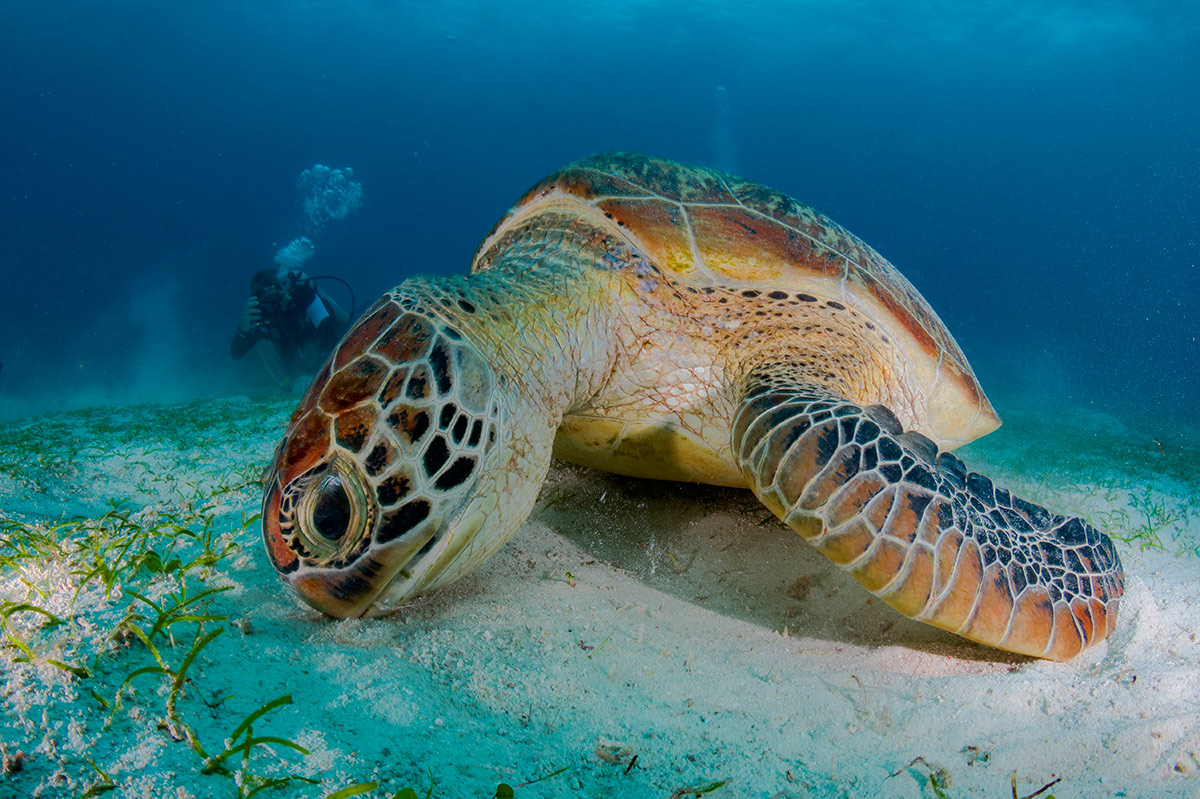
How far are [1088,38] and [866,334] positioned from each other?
47.4 meters

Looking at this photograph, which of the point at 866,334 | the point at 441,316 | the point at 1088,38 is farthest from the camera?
the point at 1088,38

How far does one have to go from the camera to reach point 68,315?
41625 millimetres

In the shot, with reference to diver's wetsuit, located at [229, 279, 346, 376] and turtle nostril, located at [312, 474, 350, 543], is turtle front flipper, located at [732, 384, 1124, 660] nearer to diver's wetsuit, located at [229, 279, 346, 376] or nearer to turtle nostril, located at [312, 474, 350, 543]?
turtle nostril, located at [312, 474, 350, 543]

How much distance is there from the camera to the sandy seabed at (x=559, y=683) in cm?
92

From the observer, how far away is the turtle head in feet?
4.37

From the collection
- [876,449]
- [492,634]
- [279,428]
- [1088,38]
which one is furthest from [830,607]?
[1088,38]

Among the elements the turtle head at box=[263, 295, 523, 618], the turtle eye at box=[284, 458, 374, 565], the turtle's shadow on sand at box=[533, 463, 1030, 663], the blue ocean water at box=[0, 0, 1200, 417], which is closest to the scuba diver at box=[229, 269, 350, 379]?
the turtle's shadow on sand at box=[533, 463, 1030, 663]

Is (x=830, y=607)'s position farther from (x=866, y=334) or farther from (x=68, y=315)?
(x=68, y=315)

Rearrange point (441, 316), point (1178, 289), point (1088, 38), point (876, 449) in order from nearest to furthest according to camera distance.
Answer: point (441, 316) → point (876, 449) → point (1088, 38) → point (1178, 289)

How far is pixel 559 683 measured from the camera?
133cm

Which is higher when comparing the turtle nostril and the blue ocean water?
the blue ocean water

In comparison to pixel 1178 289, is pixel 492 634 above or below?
below

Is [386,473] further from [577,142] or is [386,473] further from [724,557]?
[577,142]

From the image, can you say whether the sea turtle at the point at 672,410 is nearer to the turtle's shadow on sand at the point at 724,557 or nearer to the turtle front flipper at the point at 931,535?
the turtle front flipper at the point at 931,535
